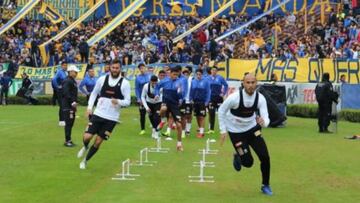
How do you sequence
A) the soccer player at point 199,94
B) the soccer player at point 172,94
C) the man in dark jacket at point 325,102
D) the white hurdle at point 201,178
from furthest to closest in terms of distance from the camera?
1. the man in dark jacket at point 325,102
2. the soccer player at point 199,94
3. the soccer player at point 172,94
4. the white hurdle at point 201,178

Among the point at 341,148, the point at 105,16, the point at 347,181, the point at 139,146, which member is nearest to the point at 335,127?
the point at 341,148

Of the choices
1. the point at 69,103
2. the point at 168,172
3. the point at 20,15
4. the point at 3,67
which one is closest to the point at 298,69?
the point at 3,67

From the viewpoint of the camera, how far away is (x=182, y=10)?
49.4 meters

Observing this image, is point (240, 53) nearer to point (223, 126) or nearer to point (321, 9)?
point (321, 9)

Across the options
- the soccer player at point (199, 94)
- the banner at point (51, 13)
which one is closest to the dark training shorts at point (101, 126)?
the soccer player at point (199, 94)

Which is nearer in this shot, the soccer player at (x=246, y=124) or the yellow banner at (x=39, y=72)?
the soccer player at (x=246, y=124)

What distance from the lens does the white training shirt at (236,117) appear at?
43.5ft

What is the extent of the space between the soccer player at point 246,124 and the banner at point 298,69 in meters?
22.9

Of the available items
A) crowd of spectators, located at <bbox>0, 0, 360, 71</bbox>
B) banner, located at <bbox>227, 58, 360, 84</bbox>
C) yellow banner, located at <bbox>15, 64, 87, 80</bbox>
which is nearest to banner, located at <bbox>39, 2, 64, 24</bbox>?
crowd of spectators, located at <bbox>0, 0, 360, 71</bbox>

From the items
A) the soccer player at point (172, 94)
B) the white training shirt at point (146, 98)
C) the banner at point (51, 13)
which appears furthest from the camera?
the banner at point (51, 13)

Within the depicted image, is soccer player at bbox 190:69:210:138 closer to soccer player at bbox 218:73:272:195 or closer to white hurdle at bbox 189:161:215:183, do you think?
white hurdle at bbox 189:161:215:183

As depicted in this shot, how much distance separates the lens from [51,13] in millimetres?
51844

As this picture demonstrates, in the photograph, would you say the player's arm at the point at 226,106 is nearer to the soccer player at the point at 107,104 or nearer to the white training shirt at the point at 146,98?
the soccer player at the point at 107,104

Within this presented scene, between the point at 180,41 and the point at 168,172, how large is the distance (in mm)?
28424
